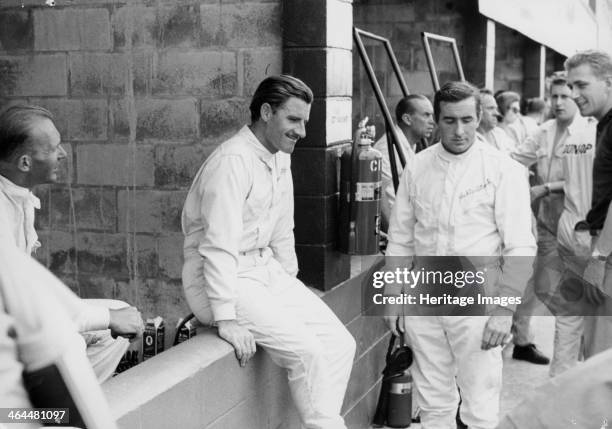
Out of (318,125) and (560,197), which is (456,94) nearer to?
(318,125)

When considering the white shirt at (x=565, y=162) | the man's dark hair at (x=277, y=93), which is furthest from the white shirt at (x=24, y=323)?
the white shirt at (x=565, y=162)

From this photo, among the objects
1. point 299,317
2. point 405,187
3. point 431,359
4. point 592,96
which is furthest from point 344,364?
point 592,96

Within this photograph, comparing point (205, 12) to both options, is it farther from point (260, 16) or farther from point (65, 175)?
point (65, 175)

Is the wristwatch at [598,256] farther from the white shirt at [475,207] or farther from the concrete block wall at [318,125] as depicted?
the concrete block wall at [318,125]

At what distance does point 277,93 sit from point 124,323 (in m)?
1.29

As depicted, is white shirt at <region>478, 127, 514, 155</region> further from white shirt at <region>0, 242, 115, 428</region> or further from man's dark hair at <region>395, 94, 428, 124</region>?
white shirt at <region>0, 242, 115, 428</region>

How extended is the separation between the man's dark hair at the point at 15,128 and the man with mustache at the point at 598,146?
2.93 metres

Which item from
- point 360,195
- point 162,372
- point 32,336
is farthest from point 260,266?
point 32,336

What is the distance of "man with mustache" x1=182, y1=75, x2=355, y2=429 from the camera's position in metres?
4.06

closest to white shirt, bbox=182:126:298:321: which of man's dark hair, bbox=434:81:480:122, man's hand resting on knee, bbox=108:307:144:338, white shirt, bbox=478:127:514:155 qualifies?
man's hand resting on knee, bbox=108:307:144:338

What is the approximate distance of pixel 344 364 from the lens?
445 centimetres

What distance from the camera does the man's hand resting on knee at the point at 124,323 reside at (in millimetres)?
3666

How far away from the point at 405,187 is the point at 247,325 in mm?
1227

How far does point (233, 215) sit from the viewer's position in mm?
4066
